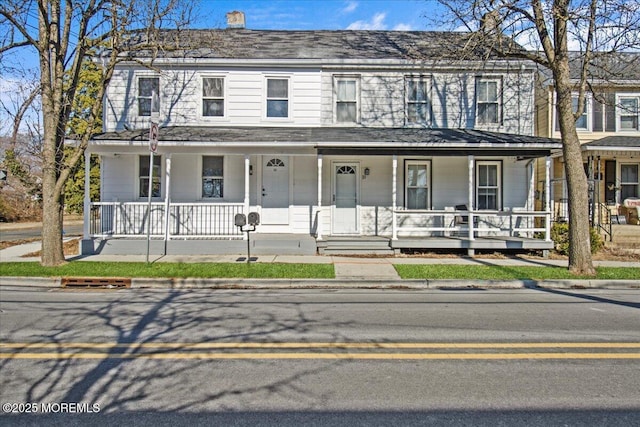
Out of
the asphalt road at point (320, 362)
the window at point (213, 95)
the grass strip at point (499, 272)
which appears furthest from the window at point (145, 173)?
the grass strip at point (499, 272)

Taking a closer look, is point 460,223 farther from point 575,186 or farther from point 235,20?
point 235,20

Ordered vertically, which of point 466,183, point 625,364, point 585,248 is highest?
point 466,183

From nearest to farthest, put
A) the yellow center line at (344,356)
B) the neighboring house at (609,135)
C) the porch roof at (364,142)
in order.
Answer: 1. the yellow center line at (344,356)
2. the porch roof at (364,142)
3. the neighboring house at (609,135)

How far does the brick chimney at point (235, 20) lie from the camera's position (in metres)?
17.9

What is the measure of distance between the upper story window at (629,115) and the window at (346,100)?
11.1m

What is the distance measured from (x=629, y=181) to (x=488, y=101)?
24.8 ft

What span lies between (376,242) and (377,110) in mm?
4885

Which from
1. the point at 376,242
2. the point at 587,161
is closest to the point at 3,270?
the point at 376,242

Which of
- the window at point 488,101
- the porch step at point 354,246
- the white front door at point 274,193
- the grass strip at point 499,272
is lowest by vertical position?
the grass strip at point 499,272

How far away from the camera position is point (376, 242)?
12.8 metres

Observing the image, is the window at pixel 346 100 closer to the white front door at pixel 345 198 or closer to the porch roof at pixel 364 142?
the porch roof at pixel 364 142

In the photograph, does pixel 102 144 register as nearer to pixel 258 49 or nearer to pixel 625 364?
pixel 258 49

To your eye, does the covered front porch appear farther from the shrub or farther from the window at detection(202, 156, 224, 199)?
the shrub

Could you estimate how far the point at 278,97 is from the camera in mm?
14570
